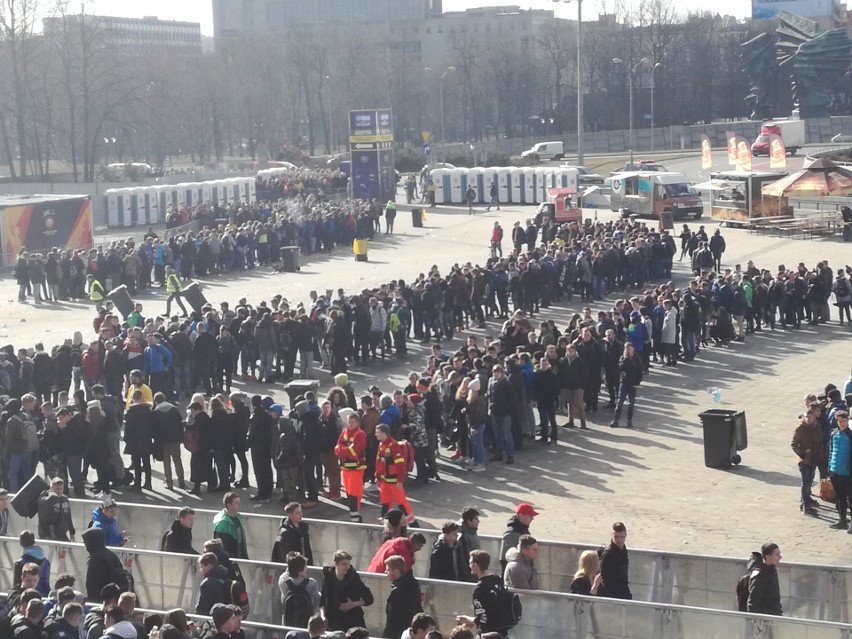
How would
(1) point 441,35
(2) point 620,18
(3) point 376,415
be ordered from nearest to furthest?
(3) point 376,415 < (2) point 620,18 < (1) point 441,35

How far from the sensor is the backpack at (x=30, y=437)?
1670 cm

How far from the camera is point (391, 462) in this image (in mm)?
14859

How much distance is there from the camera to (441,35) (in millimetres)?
162500

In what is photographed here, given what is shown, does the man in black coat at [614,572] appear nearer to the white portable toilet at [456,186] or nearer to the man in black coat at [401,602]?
the man in black coat at [401,602]

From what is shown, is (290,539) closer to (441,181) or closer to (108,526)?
(108,526)

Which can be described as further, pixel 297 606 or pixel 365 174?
pixel 365 174

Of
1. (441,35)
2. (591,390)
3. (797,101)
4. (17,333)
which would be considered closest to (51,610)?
(591,390)

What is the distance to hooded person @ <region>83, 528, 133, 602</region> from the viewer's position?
10781mm

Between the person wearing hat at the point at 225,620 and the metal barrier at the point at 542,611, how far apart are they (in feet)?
5.79

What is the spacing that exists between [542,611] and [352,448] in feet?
18.7

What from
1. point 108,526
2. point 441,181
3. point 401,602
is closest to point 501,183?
point 441,181

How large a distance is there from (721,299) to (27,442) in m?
14.4

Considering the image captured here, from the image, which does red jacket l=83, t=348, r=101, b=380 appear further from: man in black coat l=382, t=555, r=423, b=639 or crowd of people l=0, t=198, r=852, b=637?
man in black coat l=382, t=555, r=423, b=639

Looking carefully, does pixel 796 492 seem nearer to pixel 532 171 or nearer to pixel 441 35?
pixel 532 171
